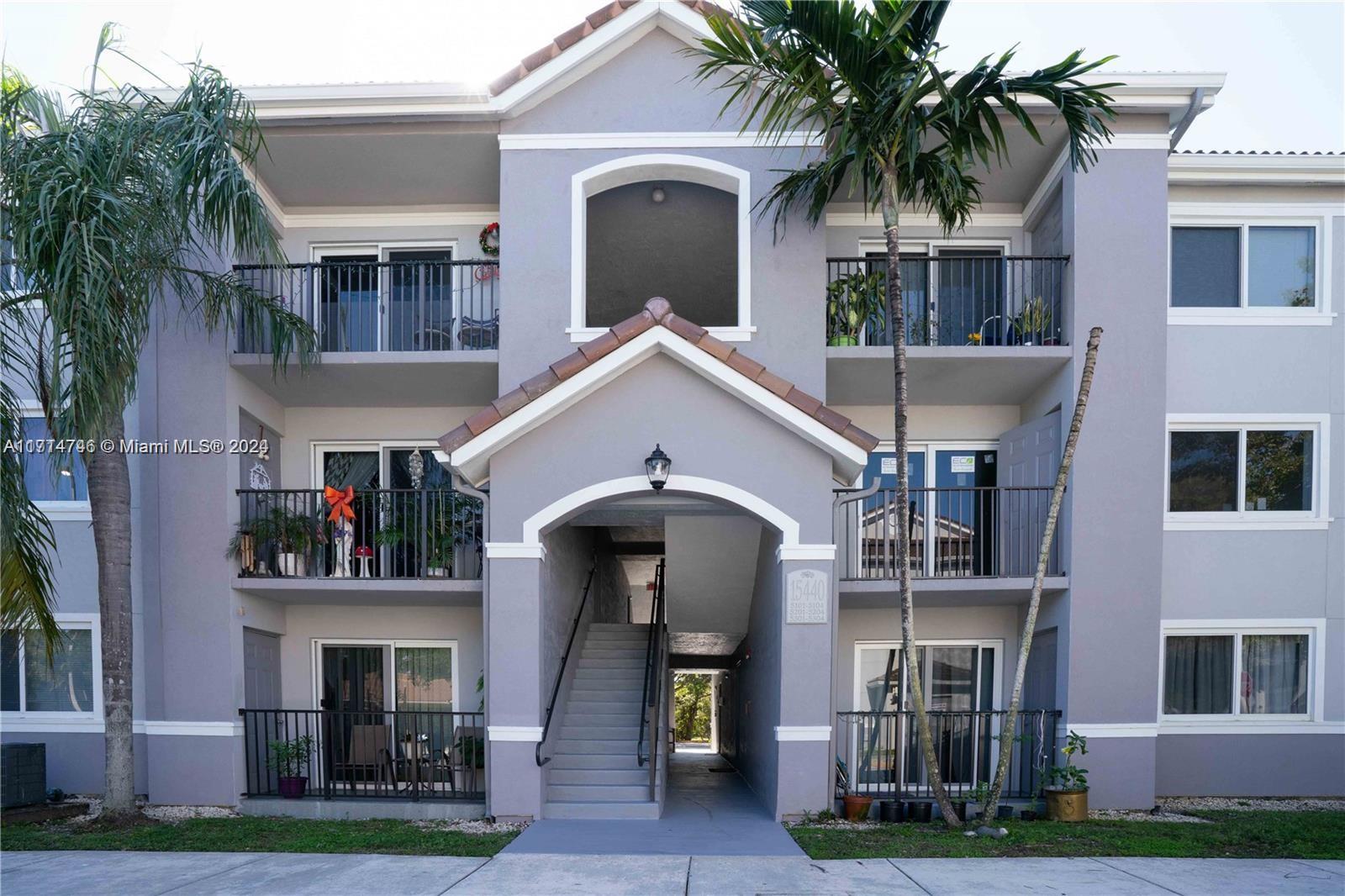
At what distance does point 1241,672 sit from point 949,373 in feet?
16.7

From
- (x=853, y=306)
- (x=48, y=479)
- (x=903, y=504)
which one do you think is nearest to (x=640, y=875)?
(x=903, y=504)

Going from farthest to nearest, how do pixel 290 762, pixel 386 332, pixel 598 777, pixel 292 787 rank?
pixel 386 332, pixel 290 762, pixel 292 787, pixel 598 777

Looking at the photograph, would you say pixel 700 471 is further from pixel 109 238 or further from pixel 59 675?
pixel 59 675

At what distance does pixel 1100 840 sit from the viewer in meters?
9.83

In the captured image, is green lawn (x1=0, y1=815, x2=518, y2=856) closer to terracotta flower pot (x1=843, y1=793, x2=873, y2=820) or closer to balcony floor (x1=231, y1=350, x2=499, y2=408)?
terracotta flower pot (x1=843, y1=793, x2=873, y2=820)

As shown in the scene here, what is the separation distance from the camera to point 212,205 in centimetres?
1009

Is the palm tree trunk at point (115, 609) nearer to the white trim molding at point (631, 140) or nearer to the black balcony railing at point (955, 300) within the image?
the white trim molding at point (631, 140)

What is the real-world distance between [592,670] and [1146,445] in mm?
7106

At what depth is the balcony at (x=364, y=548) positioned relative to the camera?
12141 mm

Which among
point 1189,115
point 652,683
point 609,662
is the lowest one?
point 609,662

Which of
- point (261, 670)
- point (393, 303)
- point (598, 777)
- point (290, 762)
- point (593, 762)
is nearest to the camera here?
point (598, 777)

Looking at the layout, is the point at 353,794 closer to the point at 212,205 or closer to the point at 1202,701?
the point at 212,205

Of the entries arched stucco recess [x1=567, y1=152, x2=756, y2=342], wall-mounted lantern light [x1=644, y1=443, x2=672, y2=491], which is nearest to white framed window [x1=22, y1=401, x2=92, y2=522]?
arched stucco recess [x1=567, y1=152, x2=756, y2=342]

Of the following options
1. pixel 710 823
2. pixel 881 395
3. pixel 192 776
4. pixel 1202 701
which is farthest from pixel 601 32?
pixel 1202 701
